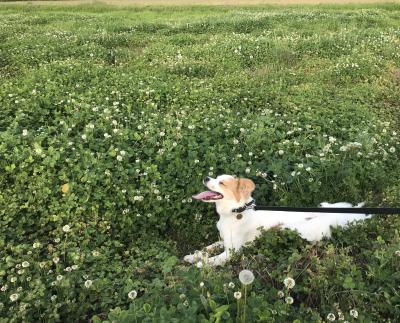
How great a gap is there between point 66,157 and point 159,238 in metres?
1.68

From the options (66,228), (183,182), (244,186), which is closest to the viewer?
(244,186)

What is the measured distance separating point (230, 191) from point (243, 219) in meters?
0.37

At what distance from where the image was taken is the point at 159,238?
501 cm

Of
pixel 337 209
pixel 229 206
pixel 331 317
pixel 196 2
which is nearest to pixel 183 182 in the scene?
pixel 229 206

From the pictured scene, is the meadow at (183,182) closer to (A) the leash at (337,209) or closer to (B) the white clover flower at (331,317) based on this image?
(B) the white clover flower at (331,317)

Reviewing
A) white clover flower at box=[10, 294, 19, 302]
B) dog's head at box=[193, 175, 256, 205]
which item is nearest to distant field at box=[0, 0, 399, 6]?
dog's head at box=[193, 175, 256, 205]

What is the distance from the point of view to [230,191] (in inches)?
170

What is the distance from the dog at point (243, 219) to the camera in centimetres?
429

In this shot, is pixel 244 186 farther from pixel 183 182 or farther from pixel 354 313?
pixel 354 313

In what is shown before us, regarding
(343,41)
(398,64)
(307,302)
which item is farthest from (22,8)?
(307,302)

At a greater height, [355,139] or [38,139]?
[38,139]

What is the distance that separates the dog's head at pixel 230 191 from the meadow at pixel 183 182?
1.65 ft

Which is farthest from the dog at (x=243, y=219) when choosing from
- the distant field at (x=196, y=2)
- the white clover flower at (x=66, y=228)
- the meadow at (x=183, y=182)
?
the distant field at (x=196, y=2)

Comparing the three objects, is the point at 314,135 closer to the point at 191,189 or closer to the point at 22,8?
the point at 191,189
